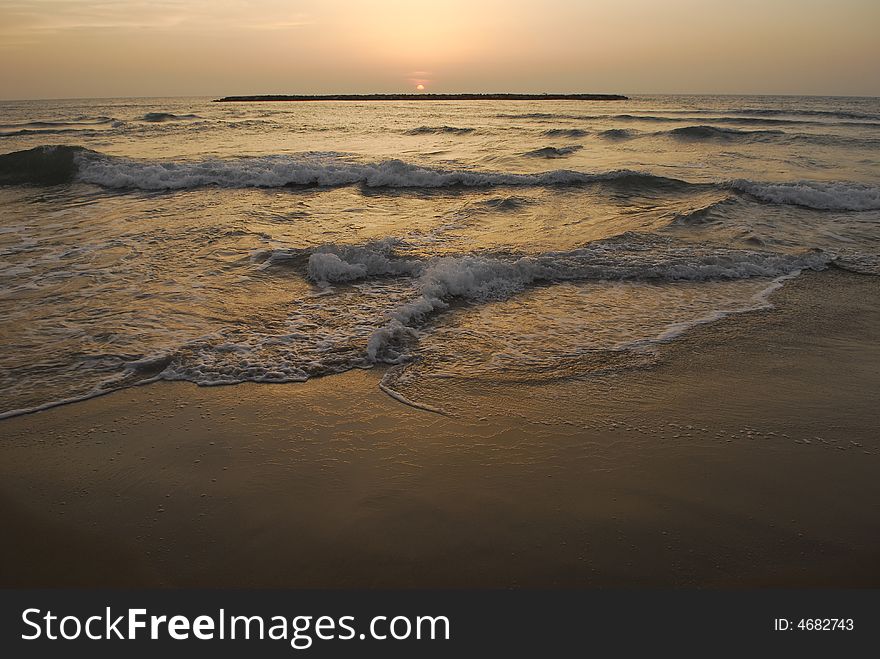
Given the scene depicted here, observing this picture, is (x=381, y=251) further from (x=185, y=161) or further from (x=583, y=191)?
(x=185, y=161)

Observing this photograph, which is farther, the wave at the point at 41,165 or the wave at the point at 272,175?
the wave at the point at 41,165

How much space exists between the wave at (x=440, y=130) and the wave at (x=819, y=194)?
19.9m

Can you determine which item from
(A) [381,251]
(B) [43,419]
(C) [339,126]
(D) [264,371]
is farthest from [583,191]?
(C) [339,126]

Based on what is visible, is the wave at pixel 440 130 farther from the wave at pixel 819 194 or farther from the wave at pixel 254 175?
the wave at pixel 819 194

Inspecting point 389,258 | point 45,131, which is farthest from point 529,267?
point 45,131

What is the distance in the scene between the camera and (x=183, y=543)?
299 centimetres

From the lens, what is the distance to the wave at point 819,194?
1278cm

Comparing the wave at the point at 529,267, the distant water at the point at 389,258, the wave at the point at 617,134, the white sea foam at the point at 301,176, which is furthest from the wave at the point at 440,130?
the wave at the point at 529,267

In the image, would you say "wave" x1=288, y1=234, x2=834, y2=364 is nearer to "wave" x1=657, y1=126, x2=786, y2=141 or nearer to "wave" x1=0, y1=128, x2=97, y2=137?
"wave" x1=657, y1=126, x2=786, y2=141

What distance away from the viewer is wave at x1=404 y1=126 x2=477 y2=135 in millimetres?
32062

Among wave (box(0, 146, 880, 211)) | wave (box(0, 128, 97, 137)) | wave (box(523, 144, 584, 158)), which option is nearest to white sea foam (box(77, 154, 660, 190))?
wave (box(0, 146, 880, 211))

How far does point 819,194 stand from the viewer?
1314 cm

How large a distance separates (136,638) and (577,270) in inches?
261

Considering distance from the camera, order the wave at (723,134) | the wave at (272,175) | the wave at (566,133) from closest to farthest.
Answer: the wave at (272,175) < the wave at (723,134) < the wave at (566,133)
